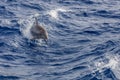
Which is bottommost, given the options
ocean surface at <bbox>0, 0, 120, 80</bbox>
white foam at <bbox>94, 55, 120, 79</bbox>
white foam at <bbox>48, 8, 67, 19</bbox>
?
white foam at <bbox>94, 55, 120, 79</bbox>

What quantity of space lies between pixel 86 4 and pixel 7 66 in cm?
1688

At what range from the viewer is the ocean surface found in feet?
90.9

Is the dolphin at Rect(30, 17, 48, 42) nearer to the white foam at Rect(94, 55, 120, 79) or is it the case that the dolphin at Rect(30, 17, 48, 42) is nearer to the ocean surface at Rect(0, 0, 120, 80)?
the ocean surface at Rect(0, 0, 120, 80)

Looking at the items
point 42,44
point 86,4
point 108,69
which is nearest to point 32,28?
point 42,44

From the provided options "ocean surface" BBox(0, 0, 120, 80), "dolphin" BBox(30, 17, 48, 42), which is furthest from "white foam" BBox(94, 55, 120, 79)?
"dolphin" BBox(30, 17, 48, 42)

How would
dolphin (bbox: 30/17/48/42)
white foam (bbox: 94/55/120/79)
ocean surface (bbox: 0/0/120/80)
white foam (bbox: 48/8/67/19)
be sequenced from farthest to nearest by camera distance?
white foam (bbox: 48/8/67/19), dolphin (bbox: 30/17/48/42), white foam (bbox: 94/55/120/79), ocean surface (bbox: 0/0/120/80)

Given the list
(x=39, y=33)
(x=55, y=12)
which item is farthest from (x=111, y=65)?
(x=55, y=12)

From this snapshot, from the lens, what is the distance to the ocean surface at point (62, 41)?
27.7 meters

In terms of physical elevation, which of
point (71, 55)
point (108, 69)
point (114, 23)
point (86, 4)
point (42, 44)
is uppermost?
point (86, 4)

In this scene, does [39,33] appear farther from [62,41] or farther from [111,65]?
[111,65]

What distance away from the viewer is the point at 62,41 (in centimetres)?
3275

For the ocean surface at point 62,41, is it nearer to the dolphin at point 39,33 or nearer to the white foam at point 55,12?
the white foam at point 55,12

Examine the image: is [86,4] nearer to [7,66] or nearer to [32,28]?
[32,28]

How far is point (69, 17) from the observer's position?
3875 centimetres
